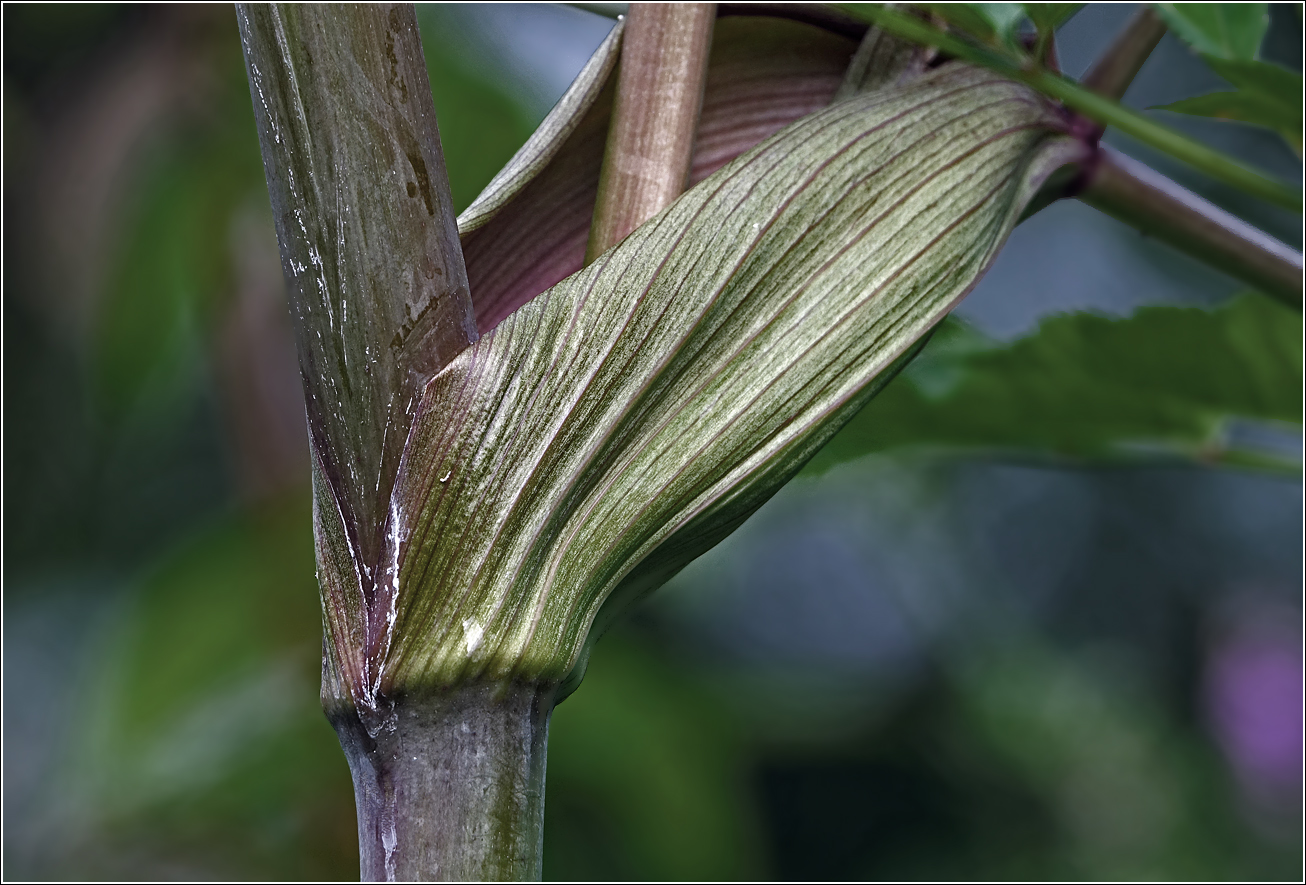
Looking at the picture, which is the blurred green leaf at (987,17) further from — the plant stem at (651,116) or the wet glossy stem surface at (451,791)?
the wet glossy stem surface at (451,791)

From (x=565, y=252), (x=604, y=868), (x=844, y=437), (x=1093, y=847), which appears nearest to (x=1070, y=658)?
(x=1093, y=847)

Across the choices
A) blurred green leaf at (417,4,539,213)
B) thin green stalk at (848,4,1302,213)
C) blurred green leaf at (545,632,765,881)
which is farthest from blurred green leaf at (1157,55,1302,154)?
blurred green leaf at (545,632,765,881)

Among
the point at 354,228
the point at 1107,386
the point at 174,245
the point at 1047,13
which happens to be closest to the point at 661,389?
the point at 354,228

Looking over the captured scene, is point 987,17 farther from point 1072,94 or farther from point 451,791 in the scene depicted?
point 451,791

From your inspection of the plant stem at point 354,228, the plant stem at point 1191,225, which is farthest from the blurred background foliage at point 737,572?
the plant stem at point 354,228

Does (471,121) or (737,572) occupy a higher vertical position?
(471,121)

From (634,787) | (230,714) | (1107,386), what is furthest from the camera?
(634,787)

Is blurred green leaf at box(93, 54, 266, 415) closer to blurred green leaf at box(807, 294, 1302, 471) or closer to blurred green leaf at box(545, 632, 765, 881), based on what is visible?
blurred green leaf at box(545, 632, 765, 881)
